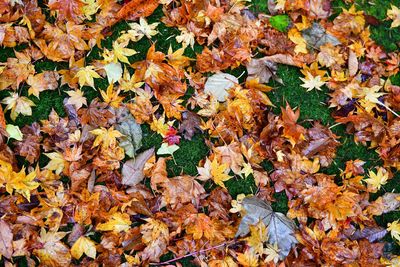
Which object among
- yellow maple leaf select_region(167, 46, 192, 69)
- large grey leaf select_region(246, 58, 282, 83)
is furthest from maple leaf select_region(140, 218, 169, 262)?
large grey leaf select_region(246, 58, 282, 83)

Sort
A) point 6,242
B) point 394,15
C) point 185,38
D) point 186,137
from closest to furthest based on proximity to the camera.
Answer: point 6,242
point 186,137
point 185,38
point 394,15

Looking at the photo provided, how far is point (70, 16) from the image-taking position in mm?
2770

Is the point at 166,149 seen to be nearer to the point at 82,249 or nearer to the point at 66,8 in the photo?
the point at 82,249

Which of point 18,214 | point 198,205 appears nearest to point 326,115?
point 198,205

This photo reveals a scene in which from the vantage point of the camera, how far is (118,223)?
2387mm

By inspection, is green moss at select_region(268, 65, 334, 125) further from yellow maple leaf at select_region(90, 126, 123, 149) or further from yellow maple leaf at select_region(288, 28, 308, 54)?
yellow maple leaf at select_region(90, 126, 123, 149)

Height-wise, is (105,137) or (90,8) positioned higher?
(90,8)

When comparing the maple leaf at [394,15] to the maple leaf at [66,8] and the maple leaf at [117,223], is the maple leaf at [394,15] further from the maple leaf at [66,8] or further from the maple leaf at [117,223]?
the maple leaf at [117,223]

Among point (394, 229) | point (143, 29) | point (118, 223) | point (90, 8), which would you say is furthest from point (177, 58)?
point (394, 229)

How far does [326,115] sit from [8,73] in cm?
199

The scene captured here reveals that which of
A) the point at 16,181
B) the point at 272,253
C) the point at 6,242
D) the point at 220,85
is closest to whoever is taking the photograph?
the point at 6,242

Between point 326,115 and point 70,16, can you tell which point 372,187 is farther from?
point 70,16

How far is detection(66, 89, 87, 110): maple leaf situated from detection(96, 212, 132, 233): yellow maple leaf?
68 centimetres

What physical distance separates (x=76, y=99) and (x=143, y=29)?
2.16 feet
